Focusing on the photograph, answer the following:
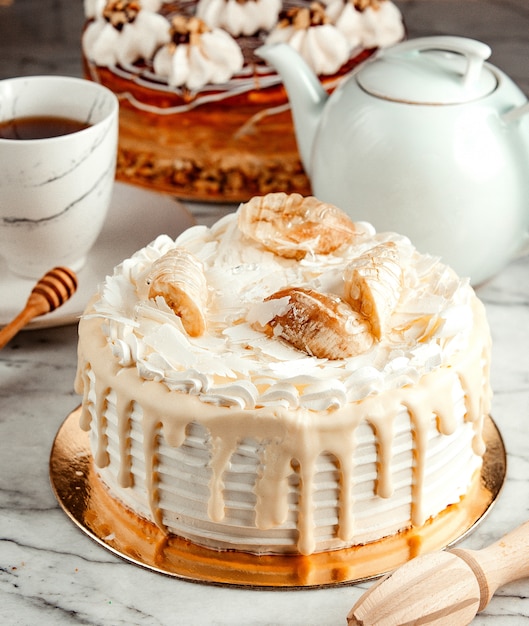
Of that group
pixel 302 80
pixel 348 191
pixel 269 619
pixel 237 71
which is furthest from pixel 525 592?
pixel 237 71

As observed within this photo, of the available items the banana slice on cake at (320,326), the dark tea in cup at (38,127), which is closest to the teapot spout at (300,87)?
the dark tea in cup at (38,127)

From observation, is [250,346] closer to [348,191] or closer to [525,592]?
[525,592]

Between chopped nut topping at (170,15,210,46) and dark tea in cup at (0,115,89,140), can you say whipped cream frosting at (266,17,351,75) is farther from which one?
dark tea in cup at (0,115,89,140)

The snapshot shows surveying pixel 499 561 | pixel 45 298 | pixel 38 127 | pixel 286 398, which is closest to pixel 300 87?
pixel 38 127

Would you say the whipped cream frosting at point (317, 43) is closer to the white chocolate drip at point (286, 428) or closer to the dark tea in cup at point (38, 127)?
the dark tea in cup at point (38, 127)

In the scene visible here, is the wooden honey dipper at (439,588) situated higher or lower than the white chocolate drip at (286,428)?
lower

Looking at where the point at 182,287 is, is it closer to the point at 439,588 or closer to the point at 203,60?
the point at 439,588
